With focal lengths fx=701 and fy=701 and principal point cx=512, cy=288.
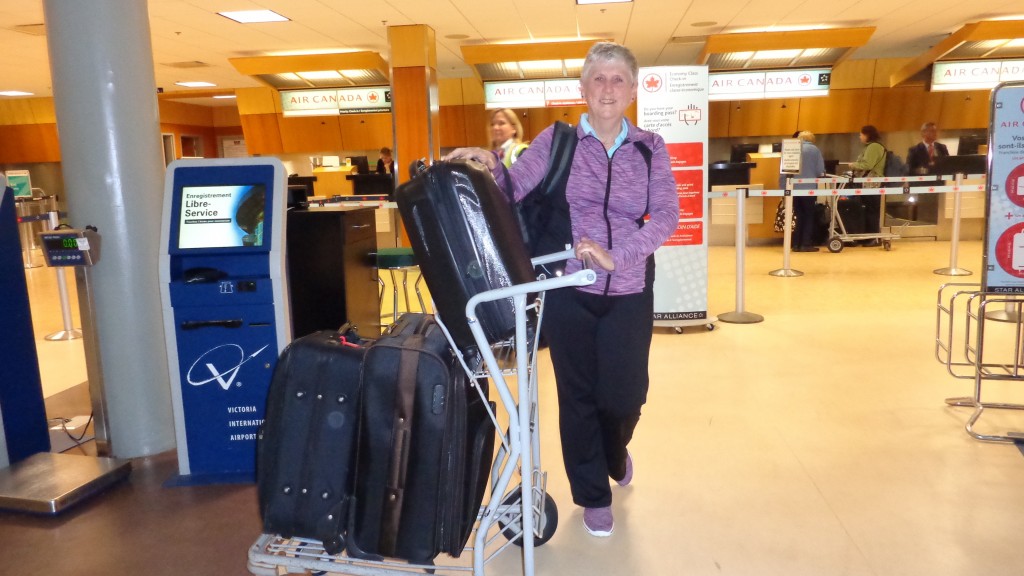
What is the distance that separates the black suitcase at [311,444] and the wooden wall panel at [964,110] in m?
13.3

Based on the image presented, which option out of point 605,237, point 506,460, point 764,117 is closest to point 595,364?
point 605,237

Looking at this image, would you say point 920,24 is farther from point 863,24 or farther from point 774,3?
point 774,3

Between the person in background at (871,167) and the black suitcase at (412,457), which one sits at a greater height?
the person in background at (871,167)

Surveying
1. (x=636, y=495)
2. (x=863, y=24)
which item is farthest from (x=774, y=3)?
(x=636, y=495)

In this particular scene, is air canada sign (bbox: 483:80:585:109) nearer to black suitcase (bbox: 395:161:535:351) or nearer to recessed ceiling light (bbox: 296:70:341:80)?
recessed ceiling light (bbox: 296:70:341:80)

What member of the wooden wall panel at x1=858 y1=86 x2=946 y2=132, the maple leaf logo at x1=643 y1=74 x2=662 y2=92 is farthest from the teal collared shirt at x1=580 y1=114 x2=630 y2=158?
the wooden wall panel at x1=858 y1=86 x2=946 y2=132

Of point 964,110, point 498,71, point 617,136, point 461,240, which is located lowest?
point 461,240

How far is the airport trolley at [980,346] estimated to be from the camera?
3092 mm

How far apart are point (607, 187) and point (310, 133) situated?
1327 centimetres

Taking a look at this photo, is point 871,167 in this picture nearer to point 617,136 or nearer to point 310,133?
point 617,136

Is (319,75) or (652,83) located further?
(319,75)

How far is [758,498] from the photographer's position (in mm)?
2537

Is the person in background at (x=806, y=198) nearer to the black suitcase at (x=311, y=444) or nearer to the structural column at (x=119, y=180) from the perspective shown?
the structural column at (x=119, y=180)

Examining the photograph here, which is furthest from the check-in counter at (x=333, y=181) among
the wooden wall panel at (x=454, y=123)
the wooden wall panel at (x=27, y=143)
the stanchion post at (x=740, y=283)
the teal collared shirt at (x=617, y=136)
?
the teal collared shirt at (x=617, y=136)
